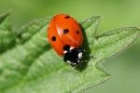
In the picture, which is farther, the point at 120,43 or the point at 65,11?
the point at 65,11

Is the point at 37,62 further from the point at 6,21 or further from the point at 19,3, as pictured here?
the point at 19,3

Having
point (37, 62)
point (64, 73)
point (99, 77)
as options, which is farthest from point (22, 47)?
point (99, 77)

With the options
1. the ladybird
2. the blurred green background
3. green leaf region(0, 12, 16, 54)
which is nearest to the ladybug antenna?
the ladybird

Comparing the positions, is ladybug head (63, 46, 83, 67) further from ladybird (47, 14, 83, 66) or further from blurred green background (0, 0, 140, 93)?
blurred green background (0, 0, 140, 93)

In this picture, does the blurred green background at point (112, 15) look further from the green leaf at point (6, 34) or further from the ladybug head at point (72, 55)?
the green leaf at point (6, 34)

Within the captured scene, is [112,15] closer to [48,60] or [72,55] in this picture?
[72,55]
